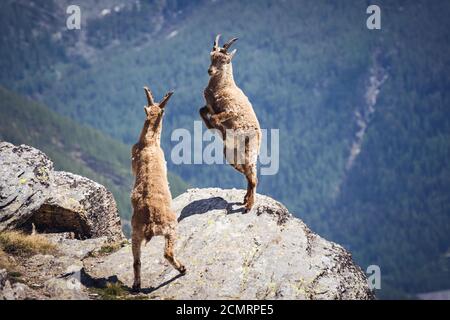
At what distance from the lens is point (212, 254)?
1070 inches

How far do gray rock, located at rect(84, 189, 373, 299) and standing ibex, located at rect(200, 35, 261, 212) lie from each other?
1088 millimetres

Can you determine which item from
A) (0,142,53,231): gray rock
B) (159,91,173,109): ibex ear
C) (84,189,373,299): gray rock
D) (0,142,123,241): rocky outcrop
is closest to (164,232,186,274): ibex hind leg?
(84,189,373,299): gray rock

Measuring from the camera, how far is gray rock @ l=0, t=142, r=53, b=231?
30.1 meters

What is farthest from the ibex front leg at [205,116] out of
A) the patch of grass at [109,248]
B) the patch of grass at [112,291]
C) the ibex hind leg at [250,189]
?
the patch of grass at [112,291]

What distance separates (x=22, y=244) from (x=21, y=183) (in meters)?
2.43

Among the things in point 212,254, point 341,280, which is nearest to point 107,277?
point 212,254

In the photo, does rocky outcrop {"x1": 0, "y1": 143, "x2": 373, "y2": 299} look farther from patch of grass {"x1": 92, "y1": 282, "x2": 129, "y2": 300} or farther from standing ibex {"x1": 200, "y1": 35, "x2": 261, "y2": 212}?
standing ibex {"x1": 200, "y1": 35, "x2": 261, "y2": 212}

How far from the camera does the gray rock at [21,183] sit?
30109mm

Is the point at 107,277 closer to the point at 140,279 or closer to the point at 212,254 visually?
the point at 140,279

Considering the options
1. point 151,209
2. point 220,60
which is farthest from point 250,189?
point 220,60

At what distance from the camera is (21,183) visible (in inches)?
1205
